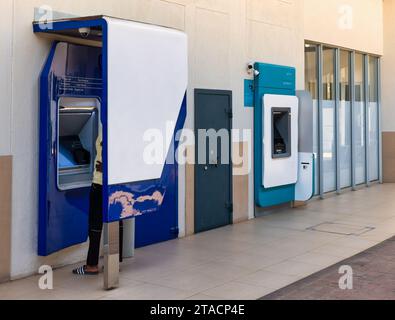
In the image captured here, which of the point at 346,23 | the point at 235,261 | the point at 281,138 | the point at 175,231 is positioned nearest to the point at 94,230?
the point at 235,261

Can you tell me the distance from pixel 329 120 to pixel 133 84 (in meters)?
6.67

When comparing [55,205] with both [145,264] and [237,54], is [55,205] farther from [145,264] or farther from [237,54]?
[237,54]

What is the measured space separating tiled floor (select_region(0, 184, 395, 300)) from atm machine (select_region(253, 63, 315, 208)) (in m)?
0.42

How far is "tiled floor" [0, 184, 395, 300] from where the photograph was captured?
4.65 m

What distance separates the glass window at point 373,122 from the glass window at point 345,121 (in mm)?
1213

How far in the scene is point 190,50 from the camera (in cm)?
680

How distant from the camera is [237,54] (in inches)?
301

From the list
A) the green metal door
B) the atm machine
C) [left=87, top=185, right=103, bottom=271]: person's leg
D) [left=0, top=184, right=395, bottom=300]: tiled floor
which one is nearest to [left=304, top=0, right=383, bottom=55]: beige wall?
the atm machine

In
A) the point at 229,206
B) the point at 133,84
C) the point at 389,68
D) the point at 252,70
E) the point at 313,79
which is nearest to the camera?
the point at 133,84

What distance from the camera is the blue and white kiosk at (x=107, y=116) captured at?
4562mm

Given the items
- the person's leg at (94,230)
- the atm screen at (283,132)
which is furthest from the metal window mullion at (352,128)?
the person's leg at (94,230)

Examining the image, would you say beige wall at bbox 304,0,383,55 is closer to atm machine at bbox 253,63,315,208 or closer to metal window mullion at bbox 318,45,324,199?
metal window mullion at bbox 318,45,324,199

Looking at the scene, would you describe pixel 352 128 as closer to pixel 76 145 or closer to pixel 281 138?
pixel 281 138

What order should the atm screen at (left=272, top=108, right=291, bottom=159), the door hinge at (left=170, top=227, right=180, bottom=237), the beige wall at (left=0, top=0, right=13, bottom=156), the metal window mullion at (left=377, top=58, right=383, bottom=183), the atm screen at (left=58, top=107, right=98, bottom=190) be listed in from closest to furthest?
1. the beige wall at (left=0, top=0, right=13, bottom=156)
2. the atm screen at (left=58, top=107, right=98, bottom=190)
3. the door hinge at (left=170, top=227, right=180, bottom=237)
4. the atm screen at (left=272, top=108, right=291, bottom=159)
5. the metal window mullion at (left=377, top=58, right=383, bottom=183)
